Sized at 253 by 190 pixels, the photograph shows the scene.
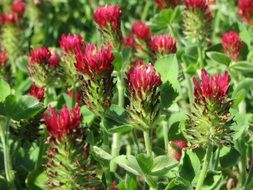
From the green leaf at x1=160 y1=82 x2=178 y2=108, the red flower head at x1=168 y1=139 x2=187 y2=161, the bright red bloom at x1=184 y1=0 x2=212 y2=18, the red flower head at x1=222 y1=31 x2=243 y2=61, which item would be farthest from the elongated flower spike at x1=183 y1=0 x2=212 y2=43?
the red flower head at x1=168 y1=139 x2=187 y2=161

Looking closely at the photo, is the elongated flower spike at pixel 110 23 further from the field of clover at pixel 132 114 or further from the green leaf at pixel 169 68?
the green leaf at pixel 169 68

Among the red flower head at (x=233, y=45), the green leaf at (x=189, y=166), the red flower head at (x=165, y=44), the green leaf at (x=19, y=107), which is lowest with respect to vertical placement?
the green leaf at (x=189, y=166)

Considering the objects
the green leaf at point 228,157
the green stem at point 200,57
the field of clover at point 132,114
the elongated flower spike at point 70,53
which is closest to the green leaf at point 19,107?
the field of clover at point 132,114

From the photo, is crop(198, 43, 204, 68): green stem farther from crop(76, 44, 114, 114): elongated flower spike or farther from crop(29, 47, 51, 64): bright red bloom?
crop(76, 44, 114, 114): elongated flower spike

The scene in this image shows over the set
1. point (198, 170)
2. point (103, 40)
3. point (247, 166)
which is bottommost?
point (247, 166)

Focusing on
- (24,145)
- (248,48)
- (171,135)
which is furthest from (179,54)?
(24,145)

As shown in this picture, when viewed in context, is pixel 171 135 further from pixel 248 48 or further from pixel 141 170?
pixel 248 48
